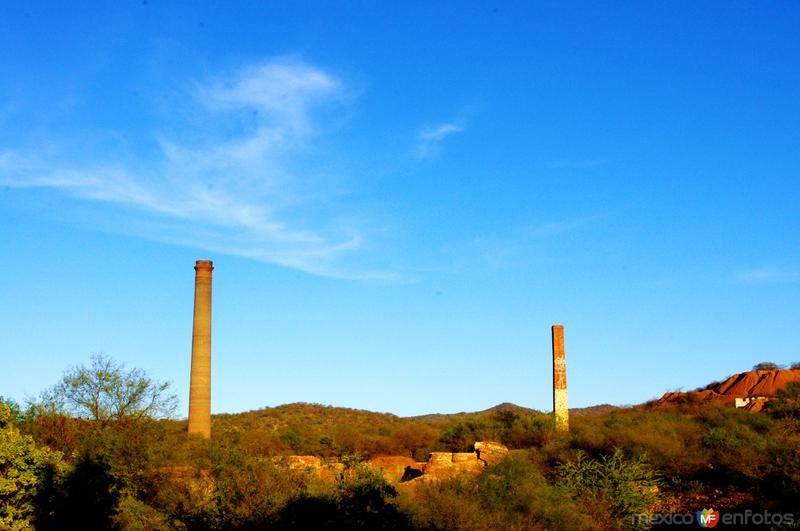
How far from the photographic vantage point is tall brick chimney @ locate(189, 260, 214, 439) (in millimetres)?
35531

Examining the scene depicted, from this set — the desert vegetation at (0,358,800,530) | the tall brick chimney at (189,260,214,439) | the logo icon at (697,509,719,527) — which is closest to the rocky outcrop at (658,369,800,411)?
the desert vegetation at (0,358,800,530)

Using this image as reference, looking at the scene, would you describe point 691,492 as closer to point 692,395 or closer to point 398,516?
point 398,516

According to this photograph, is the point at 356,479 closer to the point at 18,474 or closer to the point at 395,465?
the point at 18,474

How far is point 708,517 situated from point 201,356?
23903mm

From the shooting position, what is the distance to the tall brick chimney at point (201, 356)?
3553cm

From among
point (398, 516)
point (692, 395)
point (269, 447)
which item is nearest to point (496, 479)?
point (398, 516)

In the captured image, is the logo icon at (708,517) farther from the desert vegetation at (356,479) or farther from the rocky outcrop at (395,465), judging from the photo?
the rocky outcrop at (395,465)

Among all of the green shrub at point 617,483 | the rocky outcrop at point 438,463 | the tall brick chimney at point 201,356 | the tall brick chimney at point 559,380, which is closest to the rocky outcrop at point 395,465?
the rocky outcrop at point 438,463

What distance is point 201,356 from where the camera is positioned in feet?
119

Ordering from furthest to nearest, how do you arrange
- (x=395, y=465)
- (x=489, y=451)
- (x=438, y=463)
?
(x=395, y=465)
(x=489, y=451)
(x=438, y=463)

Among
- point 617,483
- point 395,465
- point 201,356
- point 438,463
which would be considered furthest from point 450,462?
point 201,356

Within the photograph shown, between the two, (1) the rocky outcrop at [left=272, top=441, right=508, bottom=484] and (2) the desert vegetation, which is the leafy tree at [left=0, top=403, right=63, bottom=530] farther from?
(1) the rocky outcrop at [left=272, top=441, right=508, bottom=484]

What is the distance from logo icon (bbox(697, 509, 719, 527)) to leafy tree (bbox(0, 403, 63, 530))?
16134mm

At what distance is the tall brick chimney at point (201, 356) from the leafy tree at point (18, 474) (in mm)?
16693
